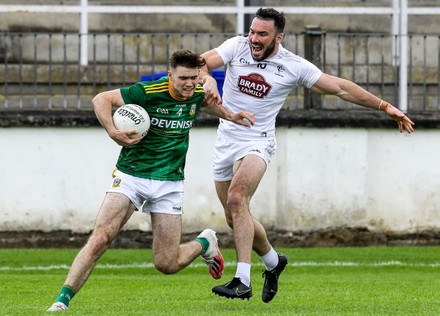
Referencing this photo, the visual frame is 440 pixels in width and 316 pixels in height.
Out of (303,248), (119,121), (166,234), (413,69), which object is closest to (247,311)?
(166,234)

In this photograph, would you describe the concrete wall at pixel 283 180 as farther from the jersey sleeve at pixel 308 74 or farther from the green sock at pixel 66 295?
the green sock at pixel 66 295

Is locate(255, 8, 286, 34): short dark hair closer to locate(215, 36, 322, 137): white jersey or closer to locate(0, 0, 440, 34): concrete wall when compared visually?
locate(215, 36, 322, 137): white jersey

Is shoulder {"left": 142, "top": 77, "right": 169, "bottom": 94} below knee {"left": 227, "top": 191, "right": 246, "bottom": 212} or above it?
above

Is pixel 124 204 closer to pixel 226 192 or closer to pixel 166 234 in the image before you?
pixel 166 234

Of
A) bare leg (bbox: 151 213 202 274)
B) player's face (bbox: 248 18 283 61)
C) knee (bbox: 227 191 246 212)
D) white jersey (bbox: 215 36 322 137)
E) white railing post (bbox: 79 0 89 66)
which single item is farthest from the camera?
white railing post (bbox: 79 0 89 66)

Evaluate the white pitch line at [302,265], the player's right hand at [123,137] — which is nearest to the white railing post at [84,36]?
the white pitch line at [302,265]

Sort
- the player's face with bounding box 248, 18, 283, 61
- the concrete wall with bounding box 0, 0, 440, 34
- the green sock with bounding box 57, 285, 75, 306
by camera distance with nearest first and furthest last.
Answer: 1. the green sock with bounding box 57, 285, 75, 306
2. the player's face with bounding box 248, 18, 283, 61
3. the concrete wall with bounding box 0, 0, 440, 34

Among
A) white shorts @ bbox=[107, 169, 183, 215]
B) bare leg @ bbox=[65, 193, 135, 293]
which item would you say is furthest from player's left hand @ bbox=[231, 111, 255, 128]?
bare leg @ bbox=[65, 193, 135, 293]

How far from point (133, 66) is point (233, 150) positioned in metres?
8.99

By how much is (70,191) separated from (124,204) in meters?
7.58

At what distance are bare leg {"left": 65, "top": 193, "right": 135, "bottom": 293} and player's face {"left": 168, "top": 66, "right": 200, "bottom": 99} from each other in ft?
3.02

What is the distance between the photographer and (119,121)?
10.7m

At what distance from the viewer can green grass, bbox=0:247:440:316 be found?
36.4 ft

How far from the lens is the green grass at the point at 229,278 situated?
36.4 ft
